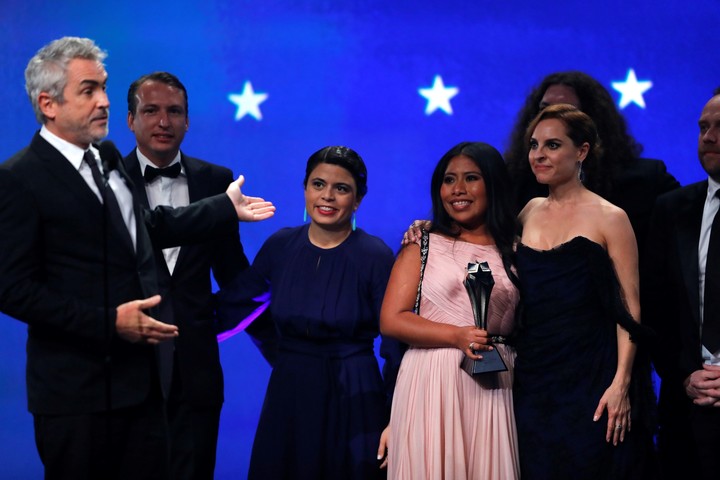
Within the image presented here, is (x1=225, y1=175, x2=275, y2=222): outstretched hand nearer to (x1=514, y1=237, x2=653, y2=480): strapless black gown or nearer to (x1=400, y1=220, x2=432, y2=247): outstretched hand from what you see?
(x1=400, y1=220, x2=432, y2=247): outstretched hand

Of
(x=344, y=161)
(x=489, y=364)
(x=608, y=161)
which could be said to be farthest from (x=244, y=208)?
(x=608, y=161)

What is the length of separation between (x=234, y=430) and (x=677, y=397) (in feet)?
8.35

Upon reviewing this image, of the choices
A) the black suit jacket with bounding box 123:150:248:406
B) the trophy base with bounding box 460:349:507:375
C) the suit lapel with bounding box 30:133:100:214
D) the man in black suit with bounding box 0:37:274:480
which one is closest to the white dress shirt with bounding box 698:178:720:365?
the trophy base with bounding box 460:349:507:375

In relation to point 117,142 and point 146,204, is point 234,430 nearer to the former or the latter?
point 117,142

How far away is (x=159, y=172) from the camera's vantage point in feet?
11.9

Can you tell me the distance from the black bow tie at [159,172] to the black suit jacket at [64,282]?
857mm

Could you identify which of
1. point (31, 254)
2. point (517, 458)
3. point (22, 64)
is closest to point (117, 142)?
point (22, 64)

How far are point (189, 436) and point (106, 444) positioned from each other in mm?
895

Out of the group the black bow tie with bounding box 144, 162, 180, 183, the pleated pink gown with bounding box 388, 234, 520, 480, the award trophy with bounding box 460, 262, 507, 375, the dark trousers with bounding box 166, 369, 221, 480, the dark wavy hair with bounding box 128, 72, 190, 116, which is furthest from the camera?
the dark wavy hair with bounding box 128, 72, 190, 116

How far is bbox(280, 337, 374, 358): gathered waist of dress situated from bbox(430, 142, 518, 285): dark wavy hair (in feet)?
1.68

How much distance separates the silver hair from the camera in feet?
9.04

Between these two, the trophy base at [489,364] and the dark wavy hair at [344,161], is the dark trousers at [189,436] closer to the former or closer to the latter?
the dark wavy hair at [344,161]

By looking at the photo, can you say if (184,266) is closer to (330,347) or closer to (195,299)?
(195,299)

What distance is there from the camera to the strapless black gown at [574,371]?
3049 millimetres
